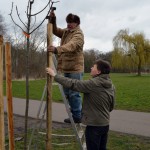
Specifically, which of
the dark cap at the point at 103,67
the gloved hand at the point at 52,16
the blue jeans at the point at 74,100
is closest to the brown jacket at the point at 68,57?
the blue jeans at the point at 74,100

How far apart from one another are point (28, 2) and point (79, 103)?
169 cm

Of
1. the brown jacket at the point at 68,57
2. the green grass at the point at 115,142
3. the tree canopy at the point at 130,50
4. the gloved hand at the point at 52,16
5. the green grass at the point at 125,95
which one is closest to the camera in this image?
the gloved hand at the point at 52,16

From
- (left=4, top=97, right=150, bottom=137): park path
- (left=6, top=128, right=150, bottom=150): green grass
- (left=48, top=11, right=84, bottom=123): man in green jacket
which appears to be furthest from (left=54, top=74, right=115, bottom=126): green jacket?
(left=4, top=97, right=150, bottom=137): park path

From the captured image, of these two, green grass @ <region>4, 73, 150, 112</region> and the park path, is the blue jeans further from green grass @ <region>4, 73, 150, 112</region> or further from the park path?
green grass @ <region>4, 73, 150, 112</region>

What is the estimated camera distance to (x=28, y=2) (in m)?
4.37

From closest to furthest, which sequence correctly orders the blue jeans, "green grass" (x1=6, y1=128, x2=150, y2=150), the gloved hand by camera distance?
the gloved hand
the blue jeans
"green grass" (x1=6, y1=128, x2=150, y2=150)

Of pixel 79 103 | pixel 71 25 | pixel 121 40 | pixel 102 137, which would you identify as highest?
pixel 121 40

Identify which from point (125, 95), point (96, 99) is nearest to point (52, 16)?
point (96, 99)

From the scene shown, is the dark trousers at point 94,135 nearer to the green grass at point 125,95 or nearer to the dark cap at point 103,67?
the dark cap at point 103,67

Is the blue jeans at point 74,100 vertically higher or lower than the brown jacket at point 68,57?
lower

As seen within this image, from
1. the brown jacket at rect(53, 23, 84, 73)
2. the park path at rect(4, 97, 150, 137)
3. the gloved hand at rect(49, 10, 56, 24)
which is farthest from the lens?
the park path at rect(4, 97, 150, 137)

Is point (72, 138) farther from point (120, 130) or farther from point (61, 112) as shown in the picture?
point (61, 112)

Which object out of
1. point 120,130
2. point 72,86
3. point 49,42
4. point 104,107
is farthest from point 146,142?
point 49,42

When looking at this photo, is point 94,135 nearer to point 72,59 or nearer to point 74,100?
point 74,100
